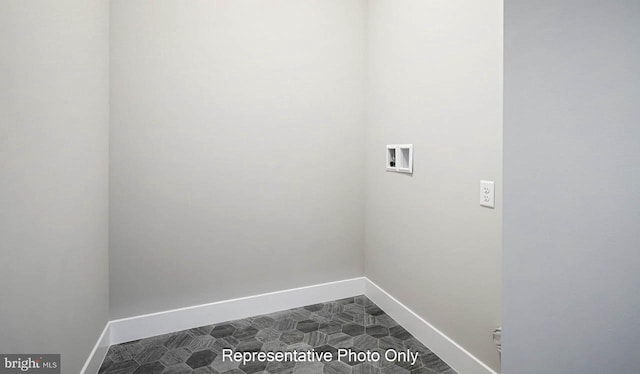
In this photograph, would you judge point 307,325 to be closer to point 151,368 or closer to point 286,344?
point 286,344

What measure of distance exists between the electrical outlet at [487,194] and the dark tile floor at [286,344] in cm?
91

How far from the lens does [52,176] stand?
3.76 feet

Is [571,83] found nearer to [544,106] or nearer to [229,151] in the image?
[544,106]

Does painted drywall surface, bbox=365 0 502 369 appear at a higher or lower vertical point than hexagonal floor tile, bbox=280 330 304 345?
higher

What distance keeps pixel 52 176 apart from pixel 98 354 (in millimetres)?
1058

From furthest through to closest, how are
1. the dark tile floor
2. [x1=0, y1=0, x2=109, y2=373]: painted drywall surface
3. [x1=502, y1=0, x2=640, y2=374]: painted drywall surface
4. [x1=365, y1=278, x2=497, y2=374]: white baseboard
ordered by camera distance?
the dark tile floor → [x1=365, y1=278, x2=497, y2=374]: white baseboard → [x1=0, y1=0, x2=109, y2=373]: painted drywall surface → [x1=502, y1=0, x2=640, y2=374]: painted drywall surface

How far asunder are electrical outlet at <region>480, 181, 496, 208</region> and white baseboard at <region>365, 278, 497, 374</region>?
0.76 meters

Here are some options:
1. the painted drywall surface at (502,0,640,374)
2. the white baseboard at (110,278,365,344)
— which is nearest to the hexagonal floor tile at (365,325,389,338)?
the white baseboard at (110,278,365,344)

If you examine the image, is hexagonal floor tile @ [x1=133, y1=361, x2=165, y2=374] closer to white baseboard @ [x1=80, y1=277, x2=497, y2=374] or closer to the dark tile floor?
the dark tile floor

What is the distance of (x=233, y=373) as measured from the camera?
5.23ft

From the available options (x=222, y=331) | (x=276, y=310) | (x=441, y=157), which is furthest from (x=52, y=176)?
(x=441, y=157)

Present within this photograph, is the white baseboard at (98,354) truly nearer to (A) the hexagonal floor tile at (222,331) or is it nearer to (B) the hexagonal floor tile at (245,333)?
(A) the hexagonal floor tile at (222,331)

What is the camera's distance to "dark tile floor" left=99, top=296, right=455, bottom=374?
64.4 inches

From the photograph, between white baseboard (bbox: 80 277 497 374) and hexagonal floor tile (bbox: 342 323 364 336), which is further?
hexagonal floor tile (bbox: 342 323 364 336)
